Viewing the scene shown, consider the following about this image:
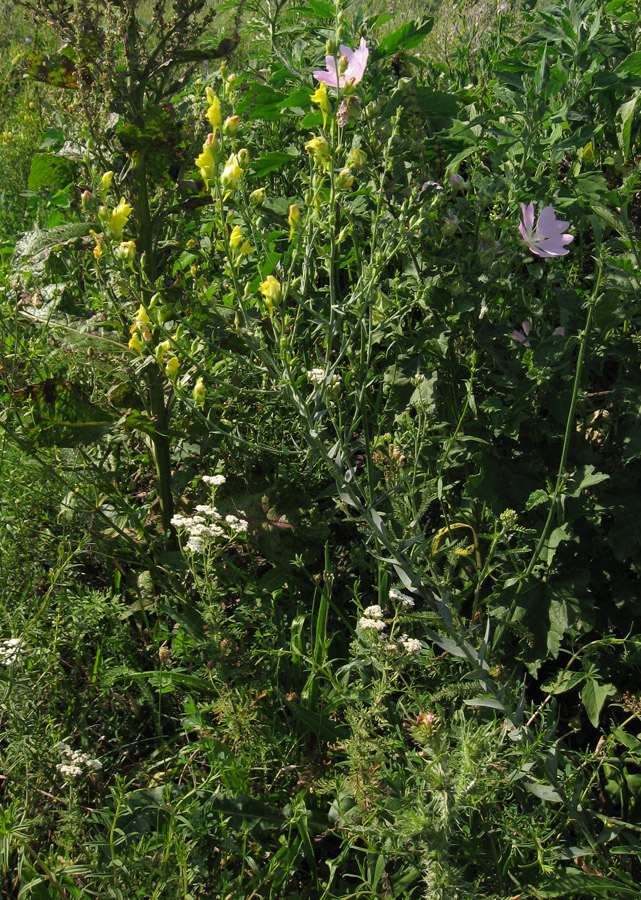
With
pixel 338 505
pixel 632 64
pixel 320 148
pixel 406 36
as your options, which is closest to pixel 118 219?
pixel 320 148

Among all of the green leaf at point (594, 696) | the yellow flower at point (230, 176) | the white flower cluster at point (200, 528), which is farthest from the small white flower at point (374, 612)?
the yellow flower at point (230, 176)

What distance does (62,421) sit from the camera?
1.86 metres

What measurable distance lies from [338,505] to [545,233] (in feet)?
2.60

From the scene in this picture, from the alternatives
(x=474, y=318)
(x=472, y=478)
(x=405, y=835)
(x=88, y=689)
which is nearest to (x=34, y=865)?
(x=88, y=689)

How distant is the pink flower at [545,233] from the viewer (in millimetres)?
1655

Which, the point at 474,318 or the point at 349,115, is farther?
the point at 474,318

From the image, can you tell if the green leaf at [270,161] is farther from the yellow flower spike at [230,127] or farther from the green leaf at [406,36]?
the yellow flower spike at [230,127]

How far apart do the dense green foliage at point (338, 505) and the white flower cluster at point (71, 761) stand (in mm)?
13

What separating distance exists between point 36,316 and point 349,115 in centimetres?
114

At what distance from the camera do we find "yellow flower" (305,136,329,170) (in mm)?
1367

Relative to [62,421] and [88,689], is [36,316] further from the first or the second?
[88,689]

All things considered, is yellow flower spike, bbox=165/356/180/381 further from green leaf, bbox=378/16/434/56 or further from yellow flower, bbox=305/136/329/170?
green leaf, bbox=378/16/434/56

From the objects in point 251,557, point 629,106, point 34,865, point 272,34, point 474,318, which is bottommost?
point 34,865

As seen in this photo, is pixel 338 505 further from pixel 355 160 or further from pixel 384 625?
pixel 355 160
